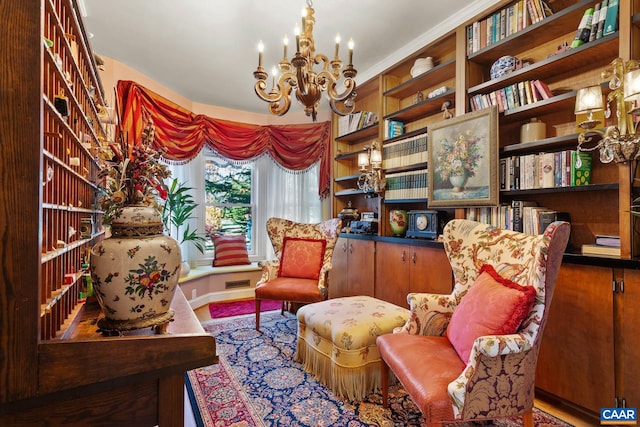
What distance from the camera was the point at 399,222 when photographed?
2.88m

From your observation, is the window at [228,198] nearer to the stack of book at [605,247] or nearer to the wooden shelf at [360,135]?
the wooden shelf at [360,135]

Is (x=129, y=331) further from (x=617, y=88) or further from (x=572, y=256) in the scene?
(x=617, y=88)

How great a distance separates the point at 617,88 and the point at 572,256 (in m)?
0.88

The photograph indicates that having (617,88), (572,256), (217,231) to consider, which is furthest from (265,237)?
(617,88)

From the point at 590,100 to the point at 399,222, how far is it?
1.63 meters

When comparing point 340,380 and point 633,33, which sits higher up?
point 633,33

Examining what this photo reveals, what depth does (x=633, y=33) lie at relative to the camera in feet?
4.95

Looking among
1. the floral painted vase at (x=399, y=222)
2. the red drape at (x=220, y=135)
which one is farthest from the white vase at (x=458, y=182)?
the red drape at (x=220, y=135)

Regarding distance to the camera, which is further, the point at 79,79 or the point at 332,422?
the point at 332,422

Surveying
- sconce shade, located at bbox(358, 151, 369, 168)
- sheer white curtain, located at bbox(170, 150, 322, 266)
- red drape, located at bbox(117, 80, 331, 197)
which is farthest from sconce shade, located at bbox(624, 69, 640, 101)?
sheer white curtain, located at bbox(170, 150, 322, 266)

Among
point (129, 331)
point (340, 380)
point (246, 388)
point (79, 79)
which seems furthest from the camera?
point (246, 388)

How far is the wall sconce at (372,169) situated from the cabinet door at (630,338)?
1899 mm

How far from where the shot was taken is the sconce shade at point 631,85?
4.36 ft

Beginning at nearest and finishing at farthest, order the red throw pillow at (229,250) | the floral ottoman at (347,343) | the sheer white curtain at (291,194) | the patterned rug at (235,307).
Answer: the floral ottoman at (347,343) < the patterned rug at (235,307) < the red throw pillow at (229,250) < the sheer white curtain at (291,194)
